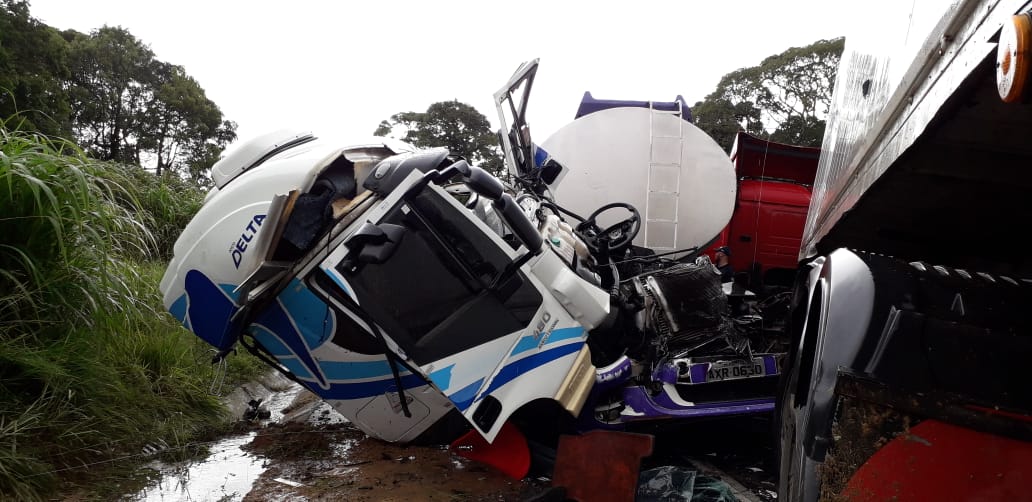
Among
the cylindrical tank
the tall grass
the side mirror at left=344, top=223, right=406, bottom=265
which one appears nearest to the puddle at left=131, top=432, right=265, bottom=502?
the tall grass

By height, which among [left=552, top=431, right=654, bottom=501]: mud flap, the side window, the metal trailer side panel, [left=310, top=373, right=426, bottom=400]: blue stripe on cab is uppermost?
the metal trailer side panel

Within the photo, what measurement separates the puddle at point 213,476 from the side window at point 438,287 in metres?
1.18

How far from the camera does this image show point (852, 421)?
55.8 inches

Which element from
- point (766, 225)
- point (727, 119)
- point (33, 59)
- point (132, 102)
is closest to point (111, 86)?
point (132, 102)

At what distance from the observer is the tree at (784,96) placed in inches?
841

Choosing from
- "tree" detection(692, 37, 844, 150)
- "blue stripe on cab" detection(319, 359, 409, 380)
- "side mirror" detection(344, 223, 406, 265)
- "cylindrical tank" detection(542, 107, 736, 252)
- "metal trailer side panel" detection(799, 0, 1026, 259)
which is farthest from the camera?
"tree" detection(692, 37, 844, 150)

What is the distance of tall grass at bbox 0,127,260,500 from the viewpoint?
133 inches

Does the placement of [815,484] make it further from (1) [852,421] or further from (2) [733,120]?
(2) [733,120]

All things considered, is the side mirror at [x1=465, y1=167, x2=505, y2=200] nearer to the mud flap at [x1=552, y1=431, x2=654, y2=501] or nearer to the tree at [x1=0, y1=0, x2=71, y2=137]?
the mud flap at [x1=552, y1=431, x2=654, y2=501]

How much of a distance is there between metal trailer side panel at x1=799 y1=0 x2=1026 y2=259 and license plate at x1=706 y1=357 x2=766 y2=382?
1004 millimetres

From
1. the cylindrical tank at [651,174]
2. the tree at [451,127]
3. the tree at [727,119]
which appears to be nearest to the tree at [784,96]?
the tree at [727,119]

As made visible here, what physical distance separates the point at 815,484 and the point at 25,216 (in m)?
4.18

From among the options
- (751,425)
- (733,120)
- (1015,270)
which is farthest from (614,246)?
(733,120)

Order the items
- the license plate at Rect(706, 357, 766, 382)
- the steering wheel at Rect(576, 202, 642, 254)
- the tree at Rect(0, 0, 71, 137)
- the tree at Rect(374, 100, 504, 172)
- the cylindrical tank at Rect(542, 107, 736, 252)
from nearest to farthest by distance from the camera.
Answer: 1. the license plate at Rect(706, 357, 766, 382)
2. the steering wheel at Rect(576, 202, 642, 254)
3. the cylindrical tank at Rect(542, 107, 736, 252)
4. the tree at Rect(0, 0, 71, 137)
5. the tree at Rect(374, 100, 504, 172)
